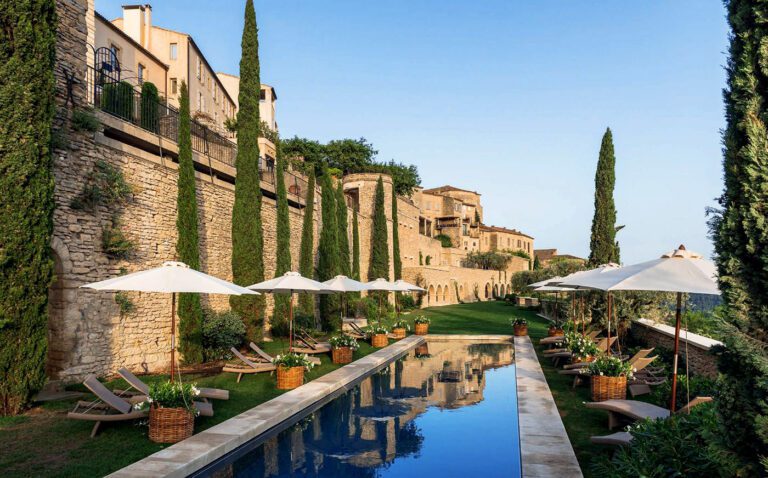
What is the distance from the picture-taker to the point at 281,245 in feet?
66.7

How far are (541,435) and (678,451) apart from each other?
2.94 metres

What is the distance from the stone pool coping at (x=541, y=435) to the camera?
602cm

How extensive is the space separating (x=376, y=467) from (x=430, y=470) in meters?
0.72

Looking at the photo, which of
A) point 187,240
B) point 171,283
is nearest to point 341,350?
point 187,240

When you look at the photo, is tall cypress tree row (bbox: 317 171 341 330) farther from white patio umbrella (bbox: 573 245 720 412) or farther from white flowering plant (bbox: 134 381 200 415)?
white patio umbrella (bbox: 573 245 720 412)

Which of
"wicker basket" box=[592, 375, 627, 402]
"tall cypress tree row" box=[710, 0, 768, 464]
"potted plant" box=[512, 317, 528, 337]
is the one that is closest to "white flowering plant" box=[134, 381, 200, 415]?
"tall cypress tree row" box=[710, 0, 768, 464]

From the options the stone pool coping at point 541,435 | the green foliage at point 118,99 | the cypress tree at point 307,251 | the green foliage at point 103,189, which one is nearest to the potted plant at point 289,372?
the stone pool coping at point 541,435

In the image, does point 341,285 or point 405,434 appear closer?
point 405,434

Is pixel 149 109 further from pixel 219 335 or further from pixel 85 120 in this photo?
pixel 219 335

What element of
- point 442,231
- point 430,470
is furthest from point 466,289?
point 430,470

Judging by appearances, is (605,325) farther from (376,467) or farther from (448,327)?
(376,467)

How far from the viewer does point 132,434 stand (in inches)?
292

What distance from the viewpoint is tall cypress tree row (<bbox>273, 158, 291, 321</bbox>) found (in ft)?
65.6

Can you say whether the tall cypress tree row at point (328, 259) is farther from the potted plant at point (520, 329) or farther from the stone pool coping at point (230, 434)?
the stone pool coping at point (230, 434)
